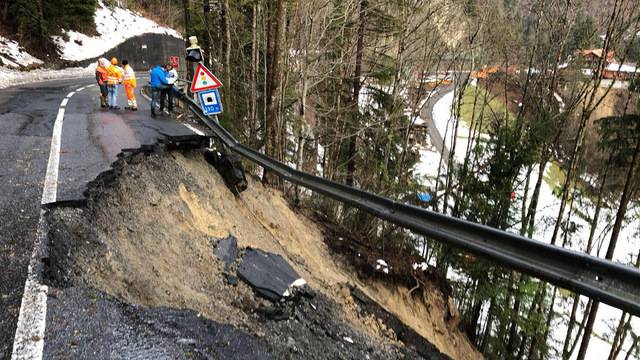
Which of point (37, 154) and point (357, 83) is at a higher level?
point (357, 83)

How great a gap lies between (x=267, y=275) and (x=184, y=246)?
1194 millimetres

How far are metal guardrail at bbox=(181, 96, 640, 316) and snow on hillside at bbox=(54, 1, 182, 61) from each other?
3652 cm

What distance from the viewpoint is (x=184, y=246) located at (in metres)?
5.59

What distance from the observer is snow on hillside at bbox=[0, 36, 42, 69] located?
2556cm

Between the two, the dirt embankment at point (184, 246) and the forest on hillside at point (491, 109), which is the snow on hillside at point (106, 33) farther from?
the dirt embankment at point (184, 246)

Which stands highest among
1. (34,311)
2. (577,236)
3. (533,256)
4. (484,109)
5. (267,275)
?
(484,109)

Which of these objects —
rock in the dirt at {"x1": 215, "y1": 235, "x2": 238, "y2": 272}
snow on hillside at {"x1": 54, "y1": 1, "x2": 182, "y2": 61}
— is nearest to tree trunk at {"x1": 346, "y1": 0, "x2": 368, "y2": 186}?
rock in the dirt at {"x1": 215, "y1": 235, "x2": 238, "y2": 272}

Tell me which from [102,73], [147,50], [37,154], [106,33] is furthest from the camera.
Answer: [147,50]

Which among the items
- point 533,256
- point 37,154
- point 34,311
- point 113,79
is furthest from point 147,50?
point 533,256

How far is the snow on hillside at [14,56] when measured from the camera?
25.6 meters

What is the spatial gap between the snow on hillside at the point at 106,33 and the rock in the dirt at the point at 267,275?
3487 cm

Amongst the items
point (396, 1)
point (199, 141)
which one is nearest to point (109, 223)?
point (199, 141)

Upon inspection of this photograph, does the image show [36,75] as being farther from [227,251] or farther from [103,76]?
[227,251]

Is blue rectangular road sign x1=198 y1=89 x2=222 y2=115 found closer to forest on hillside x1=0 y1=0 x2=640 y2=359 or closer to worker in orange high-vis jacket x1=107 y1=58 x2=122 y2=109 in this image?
forest on hillside x1=0 y1=0 x2=640 y2=359
